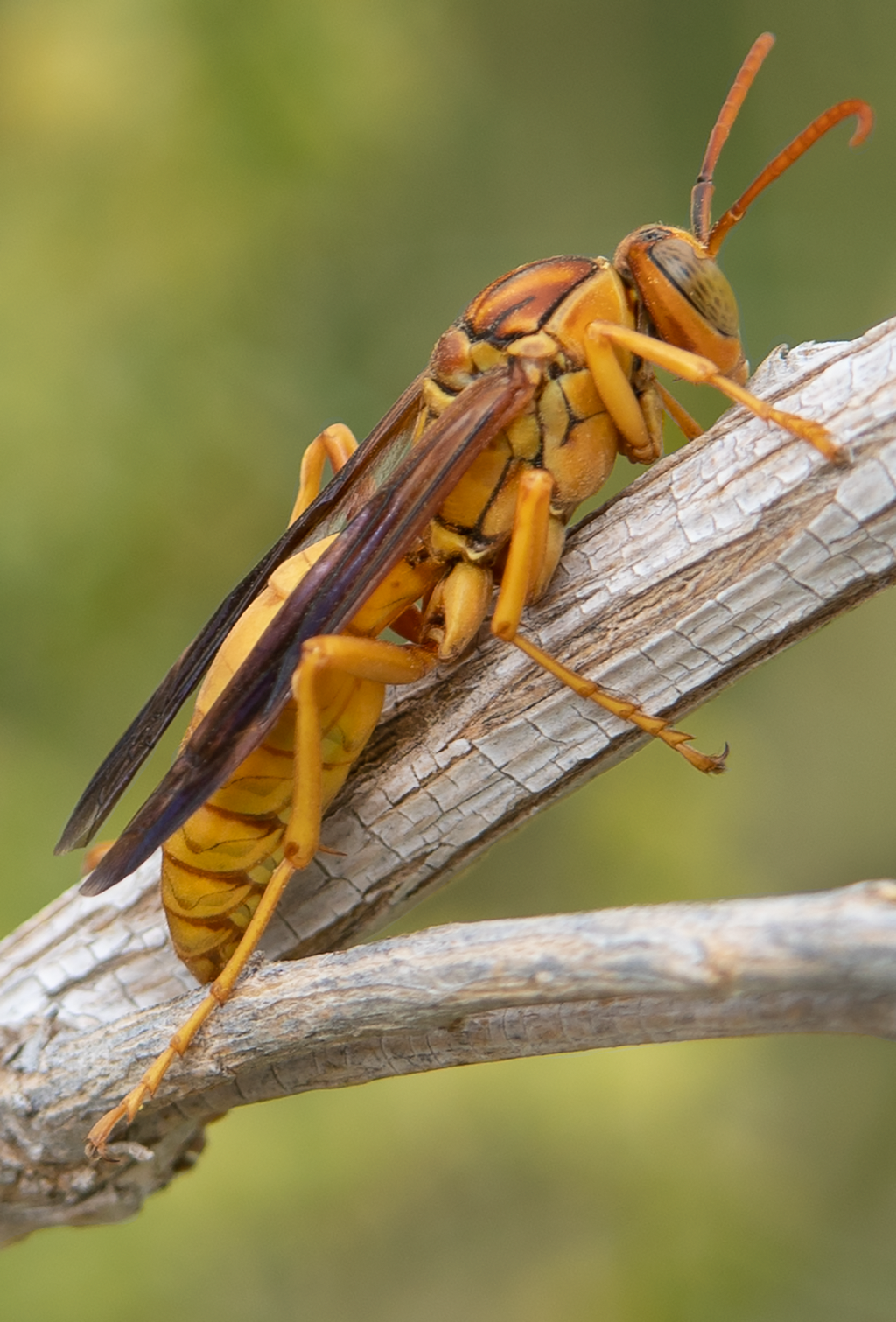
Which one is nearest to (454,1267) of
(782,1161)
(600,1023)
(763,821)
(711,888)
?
(782,1161)

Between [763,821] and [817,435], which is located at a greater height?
[817,435]

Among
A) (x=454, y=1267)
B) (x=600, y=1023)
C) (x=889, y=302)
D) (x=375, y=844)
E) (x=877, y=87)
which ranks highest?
(x=877, y=87)

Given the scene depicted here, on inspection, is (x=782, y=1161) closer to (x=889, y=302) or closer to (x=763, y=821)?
A: (x=763, y=821)

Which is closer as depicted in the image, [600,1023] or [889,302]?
[600,1023]

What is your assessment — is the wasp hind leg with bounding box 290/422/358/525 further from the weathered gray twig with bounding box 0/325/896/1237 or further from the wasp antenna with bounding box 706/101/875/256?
the wasp antenna with bounding box 706/101/875/256

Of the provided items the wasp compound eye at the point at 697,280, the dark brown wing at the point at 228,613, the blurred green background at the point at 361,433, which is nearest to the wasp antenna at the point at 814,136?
the wasp compound eye at the point at 697,280

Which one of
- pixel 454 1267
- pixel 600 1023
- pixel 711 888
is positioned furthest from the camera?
pixel 711 888

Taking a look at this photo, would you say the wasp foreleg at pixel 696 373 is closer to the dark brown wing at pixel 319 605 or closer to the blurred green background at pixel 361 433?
the dark brown wing at pixel 319 605

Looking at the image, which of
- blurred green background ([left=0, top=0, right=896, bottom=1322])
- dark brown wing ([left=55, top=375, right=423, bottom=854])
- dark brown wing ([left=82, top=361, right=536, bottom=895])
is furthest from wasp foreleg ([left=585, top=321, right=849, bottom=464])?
blurred green background ([left=0, top=0, right=896, bottom=1322])
